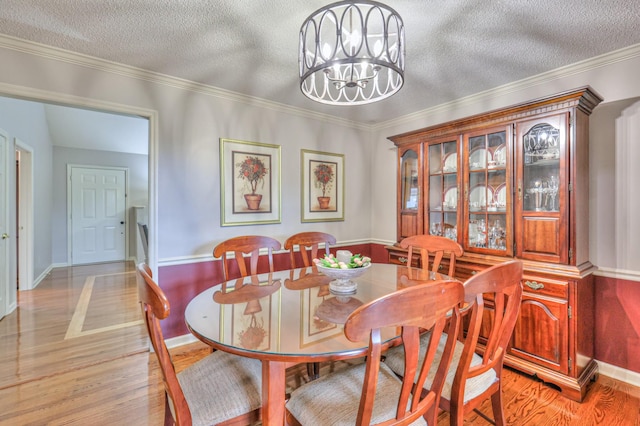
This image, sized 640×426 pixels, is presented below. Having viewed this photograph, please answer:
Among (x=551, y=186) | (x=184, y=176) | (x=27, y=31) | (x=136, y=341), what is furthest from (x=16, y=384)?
(x=551, y=186)

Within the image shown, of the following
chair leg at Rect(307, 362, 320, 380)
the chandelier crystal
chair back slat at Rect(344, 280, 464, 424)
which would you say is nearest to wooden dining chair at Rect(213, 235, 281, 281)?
chair leg at Rect(307, 362, 320, 380)

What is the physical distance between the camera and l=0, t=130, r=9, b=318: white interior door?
10.6ft

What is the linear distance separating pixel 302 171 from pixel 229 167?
0.86 meters

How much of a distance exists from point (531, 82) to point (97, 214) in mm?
7510

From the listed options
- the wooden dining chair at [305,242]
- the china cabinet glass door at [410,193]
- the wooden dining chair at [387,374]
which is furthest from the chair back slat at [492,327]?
the china cabinet glass door at [410,193]

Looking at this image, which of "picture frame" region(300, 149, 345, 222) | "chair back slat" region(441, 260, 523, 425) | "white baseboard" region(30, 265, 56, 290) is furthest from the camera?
"white baseboard" region(30, 265, 56, 290)

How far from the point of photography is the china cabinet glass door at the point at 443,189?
2744mm

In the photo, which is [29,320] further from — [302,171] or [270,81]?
[270,81]

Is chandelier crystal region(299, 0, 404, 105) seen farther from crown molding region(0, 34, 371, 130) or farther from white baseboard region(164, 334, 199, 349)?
white baseboard region(164, 334, 199, 349)

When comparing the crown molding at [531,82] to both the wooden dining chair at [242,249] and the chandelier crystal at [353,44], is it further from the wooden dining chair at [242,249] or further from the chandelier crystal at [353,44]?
the wooden dining chair at [242,249]

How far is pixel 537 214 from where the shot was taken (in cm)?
219

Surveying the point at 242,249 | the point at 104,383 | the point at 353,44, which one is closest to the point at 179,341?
the point at 104,383

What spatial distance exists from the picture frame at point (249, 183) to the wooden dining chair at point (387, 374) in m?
2.02

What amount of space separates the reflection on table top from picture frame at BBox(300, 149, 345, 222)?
147 cm
